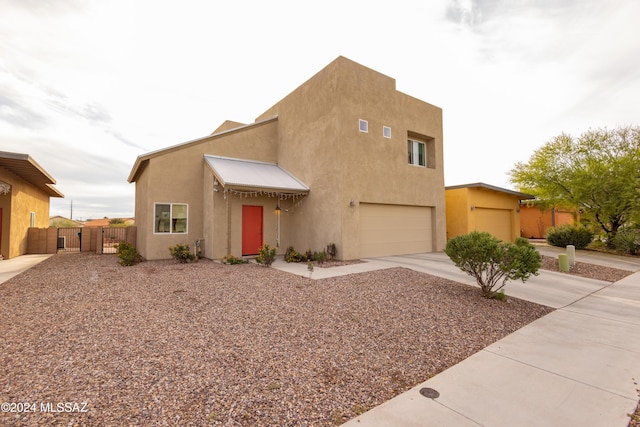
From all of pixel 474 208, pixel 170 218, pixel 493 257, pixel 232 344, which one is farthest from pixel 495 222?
pixel 170 218

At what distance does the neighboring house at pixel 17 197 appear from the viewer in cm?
1098

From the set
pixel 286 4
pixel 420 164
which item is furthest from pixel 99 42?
pixel 420 164

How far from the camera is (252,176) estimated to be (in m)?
11.9

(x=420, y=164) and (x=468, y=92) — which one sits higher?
(x=468, y=92)

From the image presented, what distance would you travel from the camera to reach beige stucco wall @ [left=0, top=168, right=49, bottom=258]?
1227 cm

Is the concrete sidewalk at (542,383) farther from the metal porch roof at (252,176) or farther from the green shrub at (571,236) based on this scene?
the green shrub at (571,236)

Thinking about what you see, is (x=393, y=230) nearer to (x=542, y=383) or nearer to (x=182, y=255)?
(x=182, y=255)

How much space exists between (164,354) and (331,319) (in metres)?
2.60

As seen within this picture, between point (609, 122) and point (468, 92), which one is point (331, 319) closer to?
point (468, 92)

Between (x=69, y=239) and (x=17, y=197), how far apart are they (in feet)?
12.8

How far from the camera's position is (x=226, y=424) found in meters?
2.35

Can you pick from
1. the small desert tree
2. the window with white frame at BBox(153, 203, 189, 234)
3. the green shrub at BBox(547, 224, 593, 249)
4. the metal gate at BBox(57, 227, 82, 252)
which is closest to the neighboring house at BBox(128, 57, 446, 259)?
the window with white frame at BBox(153, 203, 189, 234)

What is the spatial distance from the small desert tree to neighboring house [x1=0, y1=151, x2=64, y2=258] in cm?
1483

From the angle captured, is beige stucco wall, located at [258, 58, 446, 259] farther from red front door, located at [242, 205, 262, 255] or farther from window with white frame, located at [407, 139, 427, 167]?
red front door, located at [242, 205, 262, 255]
